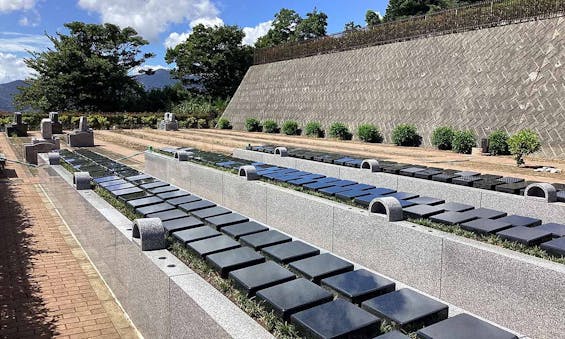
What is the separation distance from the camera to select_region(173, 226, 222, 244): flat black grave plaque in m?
4.92

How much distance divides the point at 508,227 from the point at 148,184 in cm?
615

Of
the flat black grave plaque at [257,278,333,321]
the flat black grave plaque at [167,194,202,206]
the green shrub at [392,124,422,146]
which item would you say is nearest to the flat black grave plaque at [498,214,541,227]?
the flat black grave plaque at [257,278,333,321]

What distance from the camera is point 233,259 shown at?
4309mm

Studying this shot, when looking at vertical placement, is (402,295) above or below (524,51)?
below

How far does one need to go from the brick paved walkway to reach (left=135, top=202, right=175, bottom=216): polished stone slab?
1049mm

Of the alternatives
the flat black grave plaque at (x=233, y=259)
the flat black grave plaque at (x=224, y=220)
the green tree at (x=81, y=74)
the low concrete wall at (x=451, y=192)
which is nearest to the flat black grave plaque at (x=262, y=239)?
the flat black grave plaque at (x=233, y=259)

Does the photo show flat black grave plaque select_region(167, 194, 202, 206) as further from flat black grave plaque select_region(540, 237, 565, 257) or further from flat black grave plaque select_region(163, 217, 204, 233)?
flat black grave plaque select_region(540, 237, 565, 257)

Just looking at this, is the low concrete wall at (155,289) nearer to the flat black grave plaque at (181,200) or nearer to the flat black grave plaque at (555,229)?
the flat black grave plaque at (181,200)

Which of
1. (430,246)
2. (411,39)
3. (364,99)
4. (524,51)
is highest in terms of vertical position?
(411,39)

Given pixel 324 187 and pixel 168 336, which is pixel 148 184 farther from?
pixel 168 336

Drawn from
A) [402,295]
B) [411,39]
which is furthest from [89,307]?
[411,39]

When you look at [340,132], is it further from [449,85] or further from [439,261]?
[439,261]

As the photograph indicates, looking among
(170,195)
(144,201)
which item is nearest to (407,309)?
(144,201)

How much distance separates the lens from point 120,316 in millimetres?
4898
